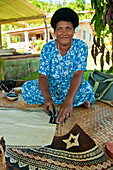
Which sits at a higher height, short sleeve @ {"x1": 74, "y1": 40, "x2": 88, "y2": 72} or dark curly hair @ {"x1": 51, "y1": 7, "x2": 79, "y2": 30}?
dark curly hair @ {"x1": 51, "y1": 7, "x2": 79, "y2": 30}

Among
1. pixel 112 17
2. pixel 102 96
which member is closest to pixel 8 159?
pixel 102 96

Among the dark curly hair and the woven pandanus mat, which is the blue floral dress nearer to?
the woven pandanus mat

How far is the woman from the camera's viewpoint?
5.28 feet

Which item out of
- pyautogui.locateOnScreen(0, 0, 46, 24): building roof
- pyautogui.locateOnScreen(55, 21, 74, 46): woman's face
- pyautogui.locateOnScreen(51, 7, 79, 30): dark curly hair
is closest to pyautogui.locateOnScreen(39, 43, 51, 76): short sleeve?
pyautogui.locateOnScreen(55, 21, 74, 46): woman's face

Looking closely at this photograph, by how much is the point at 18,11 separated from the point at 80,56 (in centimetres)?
355

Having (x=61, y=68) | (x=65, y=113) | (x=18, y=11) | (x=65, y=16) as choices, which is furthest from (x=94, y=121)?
(x=18, y=11)

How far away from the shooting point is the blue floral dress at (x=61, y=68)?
175cm

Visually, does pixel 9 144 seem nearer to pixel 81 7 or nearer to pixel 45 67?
pixel 45 67

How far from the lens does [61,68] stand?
1830 mm

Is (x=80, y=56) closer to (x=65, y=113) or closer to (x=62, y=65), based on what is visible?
(x=62, y=65)

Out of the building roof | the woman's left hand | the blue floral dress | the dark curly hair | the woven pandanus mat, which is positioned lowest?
the woven pandanus mat

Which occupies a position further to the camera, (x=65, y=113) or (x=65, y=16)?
(x=65, y=16)

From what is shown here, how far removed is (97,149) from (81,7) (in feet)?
70.3

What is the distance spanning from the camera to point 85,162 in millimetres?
1033
